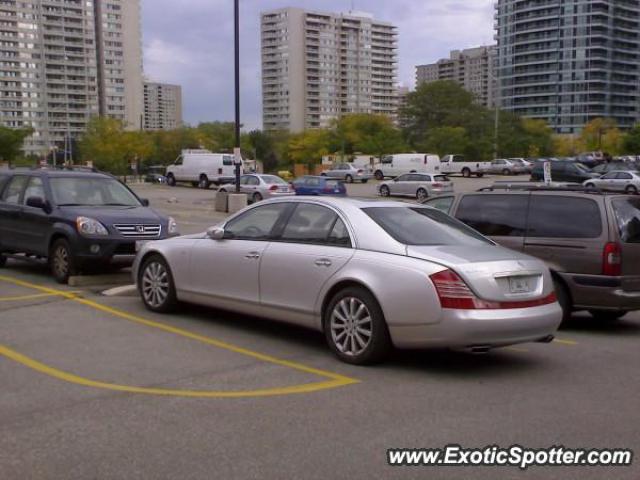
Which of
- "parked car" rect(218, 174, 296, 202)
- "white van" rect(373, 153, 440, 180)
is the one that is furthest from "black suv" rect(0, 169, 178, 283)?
"white van" rect(373, 153, 440, 180)

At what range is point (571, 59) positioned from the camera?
149875 mm

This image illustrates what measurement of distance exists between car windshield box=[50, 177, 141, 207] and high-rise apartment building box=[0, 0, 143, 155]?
12706 centimetres

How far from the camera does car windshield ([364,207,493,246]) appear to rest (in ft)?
21.4

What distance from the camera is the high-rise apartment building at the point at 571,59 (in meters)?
148

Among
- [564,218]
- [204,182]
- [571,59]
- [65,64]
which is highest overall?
[571,59]

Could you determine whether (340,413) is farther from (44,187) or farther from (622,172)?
(622,172)

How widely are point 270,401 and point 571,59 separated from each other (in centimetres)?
15883

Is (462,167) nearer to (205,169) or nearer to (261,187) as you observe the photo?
(205,169)

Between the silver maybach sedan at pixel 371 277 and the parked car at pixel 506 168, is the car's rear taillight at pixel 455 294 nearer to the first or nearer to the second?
the silver maybach sedan at pixel 371 277

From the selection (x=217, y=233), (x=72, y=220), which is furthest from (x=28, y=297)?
(x=217, y=233)

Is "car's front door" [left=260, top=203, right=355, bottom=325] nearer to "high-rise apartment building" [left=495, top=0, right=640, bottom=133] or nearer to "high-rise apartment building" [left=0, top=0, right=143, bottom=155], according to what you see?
"high-rise apartment building" [left=0, top=0, right=143, bottom=155]

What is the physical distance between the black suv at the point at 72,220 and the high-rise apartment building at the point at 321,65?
505ft

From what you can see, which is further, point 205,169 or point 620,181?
point 205,169

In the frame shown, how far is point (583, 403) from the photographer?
534cm
